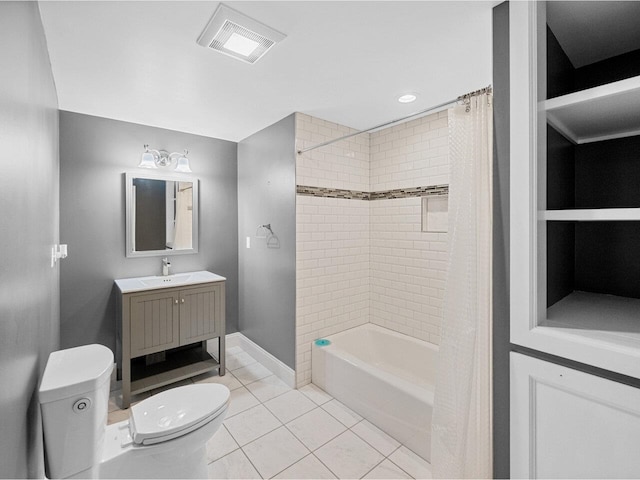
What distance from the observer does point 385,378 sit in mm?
2189

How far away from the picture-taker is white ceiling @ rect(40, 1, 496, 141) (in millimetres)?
1435

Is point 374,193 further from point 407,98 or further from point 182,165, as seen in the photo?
point 182,165

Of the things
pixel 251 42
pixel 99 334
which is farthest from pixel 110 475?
pixel 251 42

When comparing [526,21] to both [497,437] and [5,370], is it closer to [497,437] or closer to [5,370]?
[497,437]

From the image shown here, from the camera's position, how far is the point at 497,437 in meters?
1.26

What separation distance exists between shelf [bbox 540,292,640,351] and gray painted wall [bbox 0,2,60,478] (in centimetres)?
177

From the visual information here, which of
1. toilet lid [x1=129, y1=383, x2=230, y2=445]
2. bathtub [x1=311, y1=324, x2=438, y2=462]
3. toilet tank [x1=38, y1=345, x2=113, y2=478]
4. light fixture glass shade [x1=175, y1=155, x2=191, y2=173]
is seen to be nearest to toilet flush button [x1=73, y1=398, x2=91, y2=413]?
toilet tank [x1=38, y1=345, x2=113, y2=478]

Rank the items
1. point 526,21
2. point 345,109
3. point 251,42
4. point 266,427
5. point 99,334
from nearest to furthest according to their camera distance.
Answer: point 526,21 < point 251,42 < point 266,427 < point 345,109 < point 99,334

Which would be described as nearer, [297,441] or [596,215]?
[596,215]

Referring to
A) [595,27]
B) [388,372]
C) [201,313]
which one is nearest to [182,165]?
[201,313]

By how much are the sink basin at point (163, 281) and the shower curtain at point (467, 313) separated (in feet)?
7.04

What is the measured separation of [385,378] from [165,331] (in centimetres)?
187

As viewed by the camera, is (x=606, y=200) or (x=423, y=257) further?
(x=423, y=257)

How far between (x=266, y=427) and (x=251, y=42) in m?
2.54
